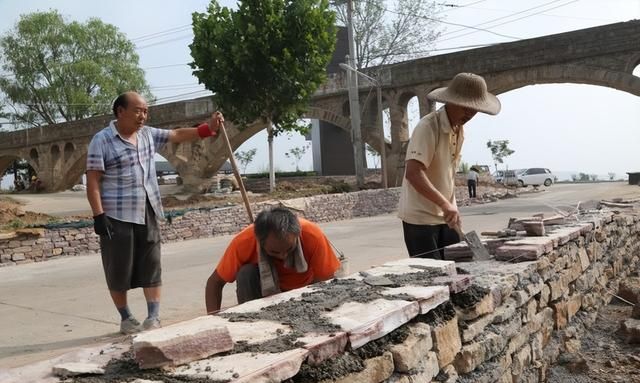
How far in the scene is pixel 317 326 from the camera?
79.0 inches

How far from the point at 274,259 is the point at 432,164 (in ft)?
4.05

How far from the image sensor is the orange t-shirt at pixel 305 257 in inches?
119

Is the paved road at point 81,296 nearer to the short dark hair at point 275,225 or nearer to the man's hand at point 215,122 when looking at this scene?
the man's hand at point 215,122

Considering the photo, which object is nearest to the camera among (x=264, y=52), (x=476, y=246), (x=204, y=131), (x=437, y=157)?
(x=437, y=157)

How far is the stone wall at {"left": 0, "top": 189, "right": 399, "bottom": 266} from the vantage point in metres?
9.35

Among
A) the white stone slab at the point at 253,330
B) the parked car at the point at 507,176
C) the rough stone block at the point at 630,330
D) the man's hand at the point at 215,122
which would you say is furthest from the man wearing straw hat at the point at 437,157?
the parked car at the point at 507,176

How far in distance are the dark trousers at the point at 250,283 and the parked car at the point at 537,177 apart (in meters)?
36.1

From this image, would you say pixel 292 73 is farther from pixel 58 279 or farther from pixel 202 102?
pixel 202 102

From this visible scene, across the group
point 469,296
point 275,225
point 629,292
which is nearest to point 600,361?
point 629,292

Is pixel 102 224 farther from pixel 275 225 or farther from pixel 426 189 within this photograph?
pixel 426 189

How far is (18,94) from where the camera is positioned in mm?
37312

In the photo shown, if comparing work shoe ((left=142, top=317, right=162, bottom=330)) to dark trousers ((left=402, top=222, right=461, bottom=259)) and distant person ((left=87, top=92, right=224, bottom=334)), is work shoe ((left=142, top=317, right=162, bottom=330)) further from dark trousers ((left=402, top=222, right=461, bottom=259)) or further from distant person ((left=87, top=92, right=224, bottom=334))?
dark trousers ((left=402, top=222, right=461, bottom=259))

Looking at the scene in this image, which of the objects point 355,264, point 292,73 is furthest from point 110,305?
point 292,73

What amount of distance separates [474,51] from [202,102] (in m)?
12.7
